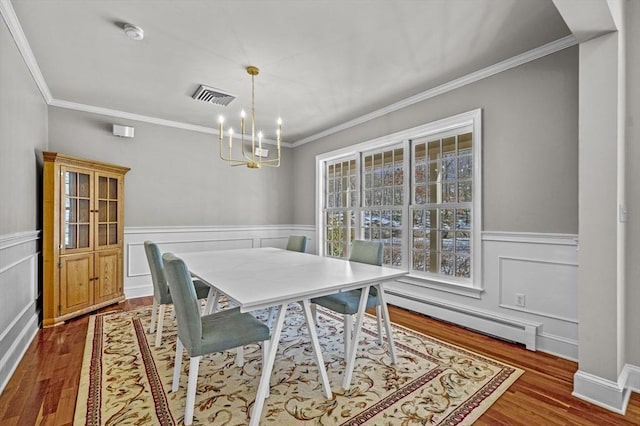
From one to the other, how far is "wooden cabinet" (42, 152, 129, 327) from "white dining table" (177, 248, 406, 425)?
5.09 feet

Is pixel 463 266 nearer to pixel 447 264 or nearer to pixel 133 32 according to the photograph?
pixel 447 264

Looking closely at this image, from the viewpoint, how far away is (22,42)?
2490 mm

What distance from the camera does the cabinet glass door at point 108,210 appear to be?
381 centimetres

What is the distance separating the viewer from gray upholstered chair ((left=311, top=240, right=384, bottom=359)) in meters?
2.37

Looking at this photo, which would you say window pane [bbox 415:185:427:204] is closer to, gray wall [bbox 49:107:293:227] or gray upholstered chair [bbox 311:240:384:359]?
gray upholstered chair [bbox 311:240:384:359]

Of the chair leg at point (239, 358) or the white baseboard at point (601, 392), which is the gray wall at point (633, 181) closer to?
the white baseboard at point (601, 392)

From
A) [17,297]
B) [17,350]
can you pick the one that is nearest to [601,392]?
[17,350]

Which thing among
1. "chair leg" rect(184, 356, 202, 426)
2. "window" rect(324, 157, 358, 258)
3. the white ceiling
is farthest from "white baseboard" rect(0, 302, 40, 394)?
"window" rect(324, 157, 358, 258)

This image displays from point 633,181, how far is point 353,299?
2.10 metres

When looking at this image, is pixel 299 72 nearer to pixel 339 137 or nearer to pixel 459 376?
pixel 339 137

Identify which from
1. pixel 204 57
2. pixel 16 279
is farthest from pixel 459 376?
pixel 16 279

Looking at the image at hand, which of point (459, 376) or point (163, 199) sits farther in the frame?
point (163, 199)

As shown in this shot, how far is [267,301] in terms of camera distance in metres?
1.63

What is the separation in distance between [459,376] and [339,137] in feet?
11.9
